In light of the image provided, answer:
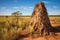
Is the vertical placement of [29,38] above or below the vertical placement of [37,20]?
below

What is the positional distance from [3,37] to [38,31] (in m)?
1.51

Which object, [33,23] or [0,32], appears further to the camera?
[33,23]

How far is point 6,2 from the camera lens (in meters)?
7.14

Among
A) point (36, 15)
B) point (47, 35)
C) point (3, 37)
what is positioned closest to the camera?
point (3, 37)

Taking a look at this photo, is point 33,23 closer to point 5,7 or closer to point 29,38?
point 29,38

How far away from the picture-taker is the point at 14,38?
5.10 m

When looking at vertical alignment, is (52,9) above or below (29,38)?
above

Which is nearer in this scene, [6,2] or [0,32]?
[0,32]

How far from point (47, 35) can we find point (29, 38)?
29.3 inches

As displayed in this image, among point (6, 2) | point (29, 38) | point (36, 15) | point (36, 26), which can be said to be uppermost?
point (6, 2)

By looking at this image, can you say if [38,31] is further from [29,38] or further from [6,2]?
[6,2]

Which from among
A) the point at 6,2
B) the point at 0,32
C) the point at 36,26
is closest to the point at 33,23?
the point at 36,26

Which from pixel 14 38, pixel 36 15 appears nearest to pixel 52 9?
pixel 36 15

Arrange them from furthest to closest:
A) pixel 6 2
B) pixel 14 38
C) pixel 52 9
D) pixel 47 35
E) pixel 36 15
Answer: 1. pixel 52 9
2. pixel 6 2
3. pixel 36 15
4. pixel 47 35
5. pixel 14 38
